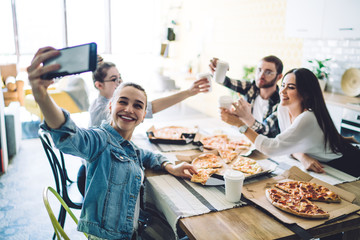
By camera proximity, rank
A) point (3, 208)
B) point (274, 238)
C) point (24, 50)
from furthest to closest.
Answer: point (24, 50)
point (3, 208)
point (274, 238)

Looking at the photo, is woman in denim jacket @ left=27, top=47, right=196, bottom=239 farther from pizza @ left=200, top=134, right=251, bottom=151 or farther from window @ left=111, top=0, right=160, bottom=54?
window @ left=111, top=0, right=160, bottom=54

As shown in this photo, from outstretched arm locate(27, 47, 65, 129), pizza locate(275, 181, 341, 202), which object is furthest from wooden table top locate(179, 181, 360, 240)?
outstretched arm locate(27, 47, 65, 129)

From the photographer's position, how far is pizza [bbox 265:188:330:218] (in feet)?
3.89

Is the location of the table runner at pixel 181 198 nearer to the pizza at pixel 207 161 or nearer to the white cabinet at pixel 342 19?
the pizza at pixel 207 161

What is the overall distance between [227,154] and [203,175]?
33cm

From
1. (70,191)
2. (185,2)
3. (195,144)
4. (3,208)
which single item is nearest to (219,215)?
(195,144)

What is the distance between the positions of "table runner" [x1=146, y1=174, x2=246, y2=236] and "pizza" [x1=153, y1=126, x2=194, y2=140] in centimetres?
54

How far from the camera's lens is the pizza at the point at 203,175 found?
4.77 feet

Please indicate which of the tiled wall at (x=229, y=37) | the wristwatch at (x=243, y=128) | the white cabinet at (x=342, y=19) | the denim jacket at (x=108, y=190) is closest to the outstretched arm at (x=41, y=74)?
the denim jacket at (x=108, y=190)

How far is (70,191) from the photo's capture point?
6.39ft

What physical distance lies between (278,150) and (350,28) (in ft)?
6.86

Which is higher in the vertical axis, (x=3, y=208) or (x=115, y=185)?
(x=115, y=185)

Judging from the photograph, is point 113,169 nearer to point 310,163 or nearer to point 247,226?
point 247,226

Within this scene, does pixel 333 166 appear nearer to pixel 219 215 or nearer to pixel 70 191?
pixel 219 215
